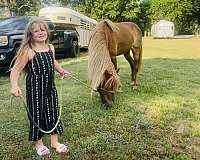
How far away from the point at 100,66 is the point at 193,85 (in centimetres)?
375

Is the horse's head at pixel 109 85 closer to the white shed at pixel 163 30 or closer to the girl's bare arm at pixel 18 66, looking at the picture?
the girl's bare arm at pixel 18 66

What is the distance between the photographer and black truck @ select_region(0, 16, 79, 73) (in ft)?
36.3

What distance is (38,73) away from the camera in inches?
166

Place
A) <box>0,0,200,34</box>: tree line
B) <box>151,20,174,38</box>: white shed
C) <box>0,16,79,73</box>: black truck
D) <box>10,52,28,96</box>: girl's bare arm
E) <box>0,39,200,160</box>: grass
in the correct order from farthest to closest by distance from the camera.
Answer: <box>151,20,174,38</box>: white shed, <box>0,0,200,34</box>: tree line, <box>0,16,79,73</box>: black truck, <box>0,39,200,160</box>: grass, <box>10,52,28,96</box>: girl's bare arm

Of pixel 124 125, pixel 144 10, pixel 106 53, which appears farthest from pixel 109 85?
pixel 144 10

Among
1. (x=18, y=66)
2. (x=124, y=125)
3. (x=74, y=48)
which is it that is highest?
(x=18, y=66)

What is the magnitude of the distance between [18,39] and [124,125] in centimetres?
650

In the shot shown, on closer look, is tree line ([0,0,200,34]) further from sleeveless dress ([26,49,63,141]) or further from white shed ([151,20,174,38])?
sleeveless dress ([26,49,63,141])

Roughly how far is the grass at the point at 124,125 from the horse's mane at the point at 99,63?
1.73 feet

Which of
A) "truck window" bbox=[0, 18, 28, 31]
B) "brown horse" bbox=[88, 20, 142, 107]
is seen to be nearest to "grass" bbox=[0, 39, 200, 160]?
"brown horse" bbox=[88, 20, 142, 107]

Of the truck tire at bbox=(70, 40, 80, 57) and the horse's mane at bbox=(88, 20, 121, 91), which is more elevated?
the horse's mane at bbox=(88, 20, 121, 91)

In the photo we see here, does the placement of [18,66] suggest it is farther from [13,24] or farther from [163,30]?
[163,30]

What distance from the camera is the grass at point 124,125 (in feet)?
14.9

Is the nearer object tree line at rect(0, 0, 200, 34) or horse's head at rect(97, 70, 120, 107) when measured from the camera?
horse's head at rect(97, 70, 120, 107)
